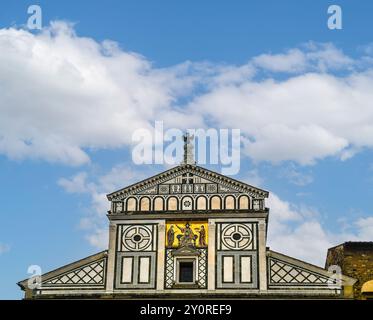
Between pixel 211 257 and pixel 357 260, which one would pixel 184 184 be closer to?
pixel 211 257

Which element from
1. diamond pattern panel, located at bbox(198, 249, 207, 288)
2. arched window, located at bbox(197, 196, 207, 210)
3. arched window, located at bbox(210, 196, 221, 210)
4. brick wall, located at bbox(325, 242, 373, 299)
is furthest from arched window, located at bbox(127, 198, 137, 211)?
brick wall, located at bbox(325, 242, 373, 299)

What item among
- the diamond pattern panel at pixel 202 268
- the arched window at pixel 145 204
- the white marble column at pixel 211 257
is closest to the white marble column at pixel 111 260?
the arched window at pixel 145 204

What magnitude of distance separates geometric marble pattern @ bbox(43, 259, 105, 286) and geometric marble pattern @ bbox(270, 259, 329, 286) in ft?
25.4

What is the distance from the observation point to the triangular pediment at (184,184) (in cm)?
3203

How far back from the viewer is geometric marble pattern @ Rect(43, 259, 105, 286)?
3095 cm

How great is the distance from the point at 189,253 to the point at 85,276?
4.84 m

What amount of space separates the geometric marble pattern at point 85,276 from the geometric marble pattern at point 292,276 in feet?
25.4

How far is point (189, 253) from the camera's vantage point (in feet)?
101

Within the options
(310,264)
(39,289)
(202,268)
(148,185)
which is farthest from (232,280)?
(39,289)

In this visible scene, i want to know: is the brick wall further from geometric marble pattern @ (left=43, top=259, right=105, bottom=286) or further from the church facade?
geometric marble pattern @ (left=43, top=259, right=105, bottom=286)

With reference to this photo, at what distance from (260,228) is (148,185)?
5667 millimetres
